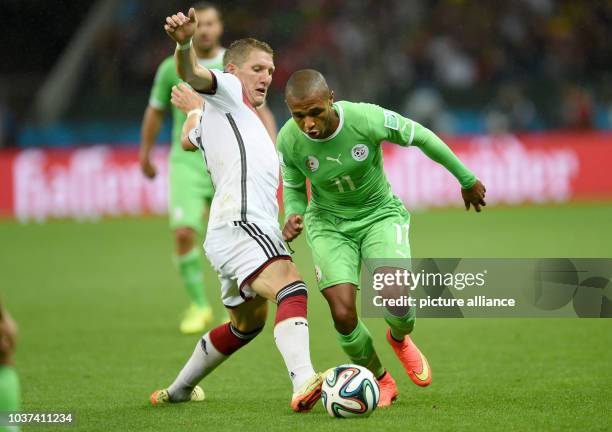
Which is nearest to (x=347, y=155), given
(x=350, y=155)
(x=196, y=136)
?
(x=350, y=155)

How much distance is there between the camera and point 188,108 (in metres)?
6.12

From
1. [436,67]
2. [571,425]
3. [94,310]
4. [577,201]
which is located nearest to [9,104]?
[436,67]

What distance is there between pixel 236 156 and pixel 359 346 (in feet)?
4.33

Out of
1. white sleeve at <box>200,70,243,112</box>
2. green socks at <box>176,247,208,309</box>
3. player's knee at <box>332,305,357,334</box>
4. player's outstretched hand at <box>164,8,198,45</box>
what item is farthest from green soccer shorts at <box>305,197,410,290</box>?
green socks at <box>176,247,208,309</box>

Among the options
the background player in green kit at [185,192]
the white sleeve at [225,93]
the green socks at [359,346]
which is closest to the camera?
the white sleeve at [225,93]

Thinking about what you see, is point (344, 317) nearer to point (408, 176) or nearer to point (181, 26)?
Result: point (181, 26)

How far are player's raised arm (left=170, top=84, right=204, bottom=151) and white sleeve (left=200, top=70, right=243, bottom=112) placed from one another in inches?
12.5

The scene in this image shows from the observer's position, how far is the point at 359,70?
2231 centimetres

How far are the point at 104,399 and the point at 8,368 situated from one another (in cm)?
216

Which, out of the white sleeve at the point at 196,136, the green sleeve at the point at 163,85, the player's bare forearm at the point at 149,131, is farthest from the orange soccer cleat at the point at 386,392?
the green sleeve at the point at 163,85

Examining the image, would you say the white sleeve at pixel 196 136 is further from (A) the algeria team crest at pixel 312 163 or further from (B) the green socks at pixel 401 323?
(B) the green socks at pixel 401 323

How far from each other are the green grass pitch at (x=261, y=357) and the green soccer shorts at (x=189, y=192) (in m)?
0.95

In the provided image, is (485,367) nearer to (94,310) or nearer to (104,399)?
(104,399)

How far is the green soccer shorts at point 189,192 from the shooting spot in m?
9.15
